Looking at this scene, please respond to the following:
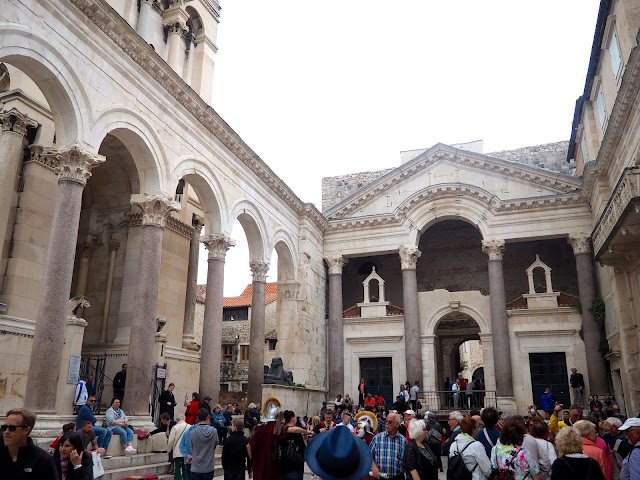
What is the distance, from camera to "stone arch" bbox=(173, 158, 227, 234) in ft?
49.7

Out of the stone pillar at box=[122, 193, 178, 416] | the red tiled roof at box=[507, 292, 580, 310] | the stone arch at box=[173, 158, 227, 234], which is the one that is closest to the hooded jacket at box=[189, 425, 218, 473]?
the stone pillar at box=[122, 193, 178, 416]

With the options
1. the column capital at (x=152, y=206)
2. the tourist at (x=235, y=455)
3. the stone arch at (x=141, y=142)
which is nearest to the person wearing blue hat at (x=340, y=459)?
the tourist at (x=235, y=455)

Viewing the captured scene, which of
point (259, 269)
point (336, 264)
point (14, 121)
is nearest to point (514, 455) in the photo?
point (14, 121)

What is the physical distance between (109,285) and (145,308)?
4.55 metres

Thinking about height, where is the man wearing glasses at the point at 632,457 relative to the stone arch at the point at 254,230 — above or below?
below

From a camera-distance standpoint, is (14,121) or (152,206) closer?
(14,121)

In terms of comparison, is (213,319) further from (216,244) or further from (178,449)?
(178,449)

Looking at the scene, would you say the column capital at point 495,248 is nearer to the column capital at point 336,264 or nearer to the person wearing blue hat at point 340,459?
the column capital at point 336,264

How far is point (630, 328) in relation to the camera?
52.5ft

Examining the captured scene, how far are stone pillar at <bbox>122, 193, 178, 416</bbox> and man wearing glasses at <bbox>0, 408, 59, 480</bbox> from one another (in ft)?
28.4

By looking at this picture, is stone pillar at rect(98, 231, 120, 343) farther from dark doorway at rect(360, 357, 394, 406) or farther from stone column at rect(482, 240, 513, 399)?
stone column at rect(482, 240, 513, 399)

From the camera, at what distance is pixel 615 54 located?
1561 cm

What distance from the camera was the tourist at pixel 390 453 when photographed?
558cm

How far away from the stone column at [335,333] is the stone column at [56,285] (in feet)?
43.1
